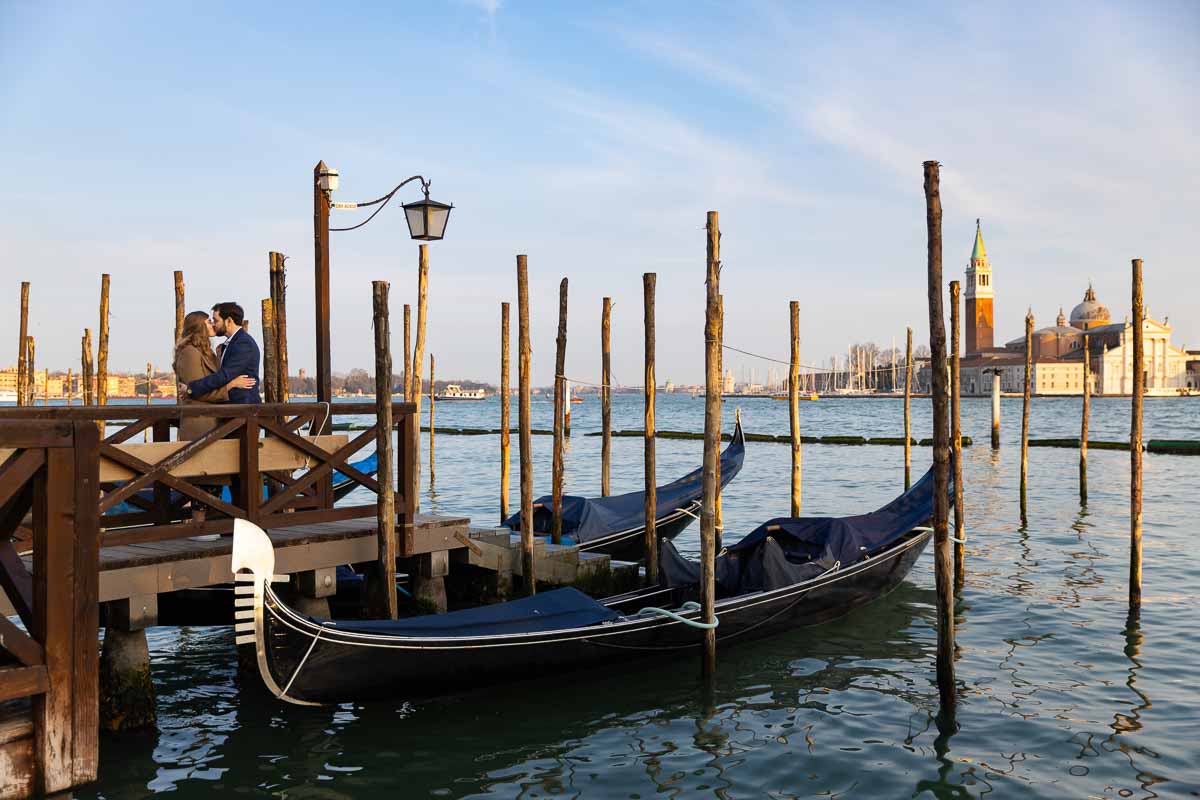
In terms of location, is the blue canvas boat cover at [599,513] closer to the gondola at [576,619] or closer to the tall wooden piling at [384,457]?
the gondola at [576,619]

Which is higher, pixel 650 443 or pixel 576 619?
pixel 650 443

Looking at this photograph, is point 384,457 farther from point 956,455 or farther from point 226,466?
point 956,455

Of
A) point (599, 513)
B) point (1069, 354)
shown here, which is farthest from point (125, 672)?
point (1069, 354)

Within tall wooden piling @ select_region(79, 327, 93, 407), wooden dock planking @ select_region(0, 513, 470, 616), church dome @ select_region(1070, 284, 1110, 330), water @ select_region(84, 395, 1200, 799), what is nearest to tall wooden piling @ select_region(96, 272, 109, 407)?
tall wooden piling @ select_region(79, 327, 93, 407)

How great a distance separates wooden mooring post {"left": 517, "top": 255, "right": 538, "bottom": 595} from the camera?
796 centimetres

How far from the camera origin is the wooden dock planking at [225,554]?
5.44 m

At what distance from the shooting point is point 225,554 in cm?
590

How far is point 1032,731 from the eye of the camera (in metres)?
5.67

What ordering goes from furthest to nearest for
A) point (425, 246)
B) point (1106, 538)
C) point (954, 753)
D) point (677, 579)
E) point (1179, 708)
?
point (1106, 538) < point (425, 246) < point (677, 579) < point (1179, 708) < point (954, 753)

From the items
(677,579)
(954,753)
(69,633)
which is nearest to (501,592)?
(677,579)

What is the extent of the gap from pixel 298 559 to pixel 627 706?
2289mm

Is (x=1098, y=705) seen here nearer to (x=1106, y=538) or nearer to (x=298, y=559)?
(x=298, y=559)

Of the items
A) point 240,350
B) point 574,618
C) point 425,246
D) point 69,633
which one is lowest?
point 574,618

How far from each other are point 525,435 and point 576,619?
2.49 meters
